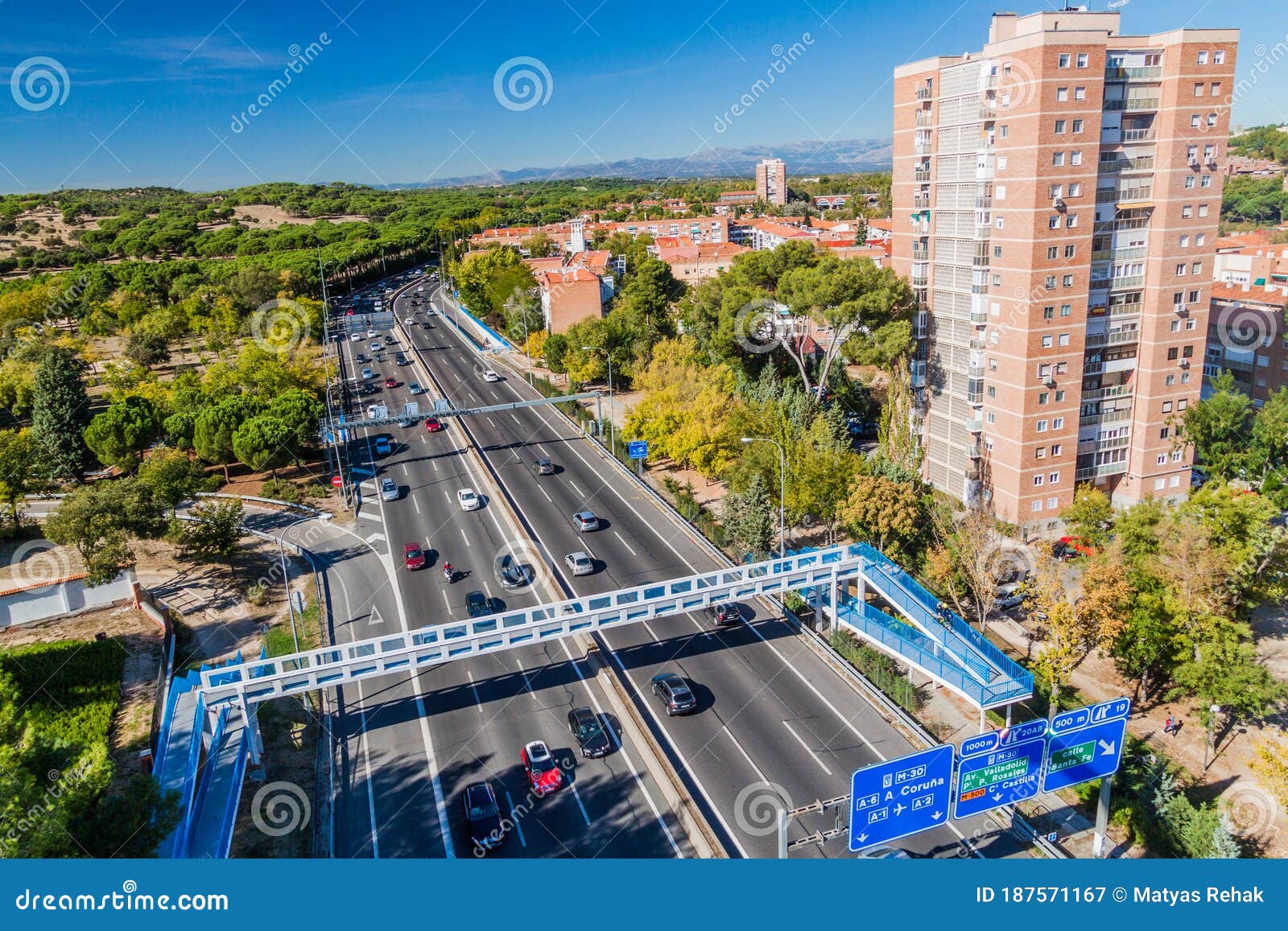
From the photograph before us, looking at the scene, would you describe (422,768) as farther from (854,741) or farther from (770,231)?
(770,231)

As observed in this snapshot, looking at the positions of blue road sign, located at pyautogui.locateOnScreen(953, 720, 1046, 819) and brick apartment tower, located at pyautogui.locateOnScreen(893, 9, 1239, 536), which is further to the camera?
brick apartment tower, located at pyautogui.locateOnScreen(893, 9, 1239, 536)

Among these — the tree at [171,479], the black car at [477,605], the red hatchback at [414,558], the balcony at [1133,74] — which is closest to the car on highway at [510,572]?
the black car at [477,605]

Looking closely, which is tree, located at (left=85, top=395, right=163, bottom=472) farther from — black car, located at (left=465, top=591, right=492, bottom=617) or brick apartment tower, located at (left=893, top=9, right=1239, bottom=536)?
brick apartment tower, located at (left=893, top=9, right=1239, bottom=536)

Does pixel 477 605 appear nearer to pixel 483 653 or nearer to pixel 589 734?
pixel 483 653

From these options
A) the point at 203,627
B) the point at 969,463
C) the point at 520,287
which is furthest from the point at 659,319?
the point at 203,627

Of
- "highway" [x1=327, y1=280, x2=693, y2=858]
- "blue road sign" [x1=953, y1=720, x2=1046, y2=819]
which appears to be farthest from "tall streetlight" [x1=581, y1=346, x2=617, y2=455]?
"blue road sign" [x1=953, y1=720, x2=1046, y2=819]
